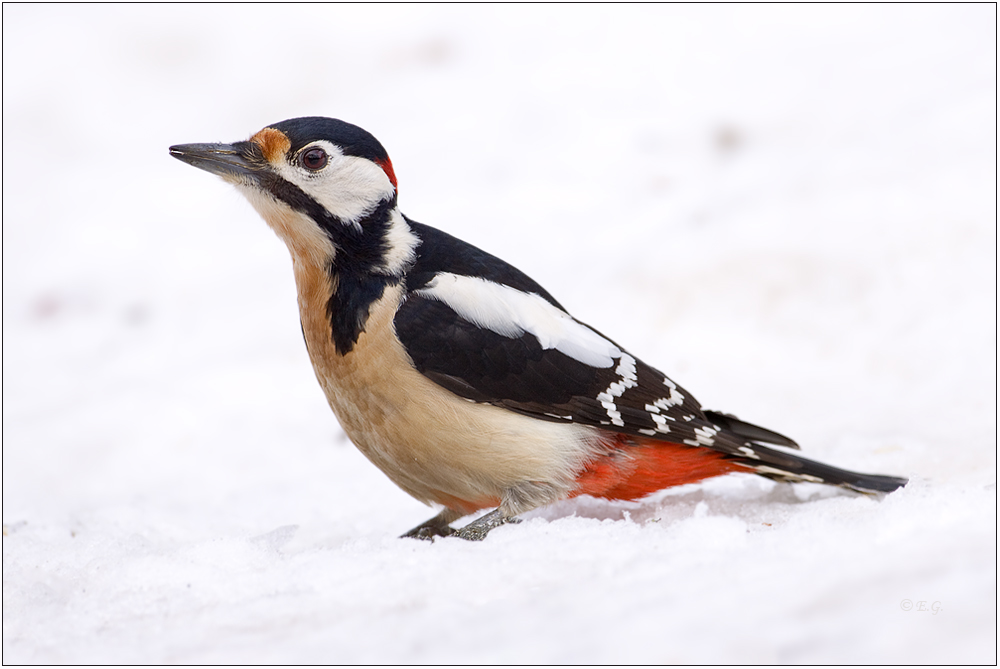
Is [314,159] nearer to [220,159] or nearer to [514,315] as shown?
[220,159]

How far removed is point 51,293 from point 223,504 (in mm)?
3100

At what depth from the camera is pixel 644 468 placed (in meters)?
3.09

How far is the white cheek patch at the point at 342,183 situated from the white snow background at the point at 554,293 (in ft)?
1.03

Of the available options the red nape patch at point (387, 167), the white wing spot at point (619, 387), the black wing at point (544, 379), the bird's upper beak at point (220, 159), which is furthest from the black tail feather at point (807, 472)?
the bird's upper beak at point (220, 159)

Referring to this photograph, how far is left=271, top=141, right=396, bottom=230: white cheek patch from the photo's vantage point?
9.45 feet

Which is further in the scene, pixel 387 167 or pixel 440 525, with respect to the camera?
pixel 440 525

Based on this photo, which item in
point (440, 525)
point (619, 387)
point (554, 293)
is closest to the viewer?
point (619, 387)

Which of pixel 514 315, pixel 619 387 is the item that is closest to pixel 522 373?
pixel 514 315

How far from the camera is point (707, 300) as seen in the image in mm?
5000

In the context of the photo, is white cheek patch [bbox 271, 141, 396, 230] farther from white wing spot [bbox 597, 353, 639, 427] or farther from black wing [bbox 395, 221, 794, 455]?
white wing spot [bbox 597, 353, 639, 427]

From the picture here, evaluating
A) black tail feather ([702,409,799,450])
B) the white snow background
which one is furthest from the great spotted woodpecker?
the white snow background

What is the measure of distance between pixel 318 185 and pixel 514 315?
2.29 feet

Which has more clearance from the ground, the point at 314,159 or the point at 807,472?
the point at 314,159

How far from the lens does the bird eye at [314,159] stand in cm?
288
